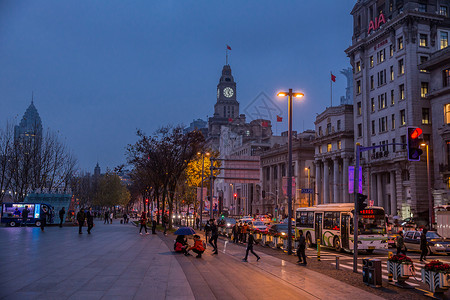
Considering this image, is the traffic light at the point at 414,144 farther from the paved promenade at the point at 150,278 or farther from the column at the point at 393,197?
the column at the point at 393,197

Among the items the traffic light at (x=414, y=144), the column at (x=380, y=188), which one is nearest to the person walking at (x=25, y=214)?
the traffic light at (x=414, y=144)

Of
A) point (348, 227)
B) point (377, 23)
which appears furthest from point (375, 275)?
point (377, 23)

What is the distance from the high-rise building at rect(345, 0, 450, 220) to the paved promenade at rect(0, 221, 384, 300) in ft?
149

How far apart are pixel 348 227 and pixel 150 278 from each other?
58.8 ft

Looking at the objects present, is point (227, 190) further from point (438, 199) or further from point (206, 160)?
point (438, 199)

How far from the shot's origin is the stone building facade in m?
85.6

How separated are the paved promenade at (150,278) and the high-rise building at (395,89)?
45.4m

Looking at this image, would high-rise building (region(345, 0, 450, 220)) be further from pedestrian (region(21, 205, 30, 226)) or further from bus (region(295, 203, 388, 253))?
pedestrian (region(21, 205, 30, 226))

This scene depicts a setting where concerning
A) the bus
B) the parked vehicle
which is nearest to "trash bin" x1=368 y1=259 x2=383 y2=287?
the bus

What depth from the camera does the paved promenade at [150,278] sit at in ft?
43.1

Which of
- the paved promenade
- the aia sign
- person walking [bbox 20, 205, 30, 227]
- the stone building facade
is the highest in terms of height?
the aia sign

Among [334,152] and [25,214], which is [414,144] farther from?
[334,152]

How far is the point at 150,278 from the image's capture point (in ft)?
52.0

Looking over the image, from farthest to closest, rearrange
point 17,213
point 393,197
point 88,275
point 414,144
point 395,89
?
point 393,197 < point 395,89 < point 17,213 < point 414,144 < point 88,275
